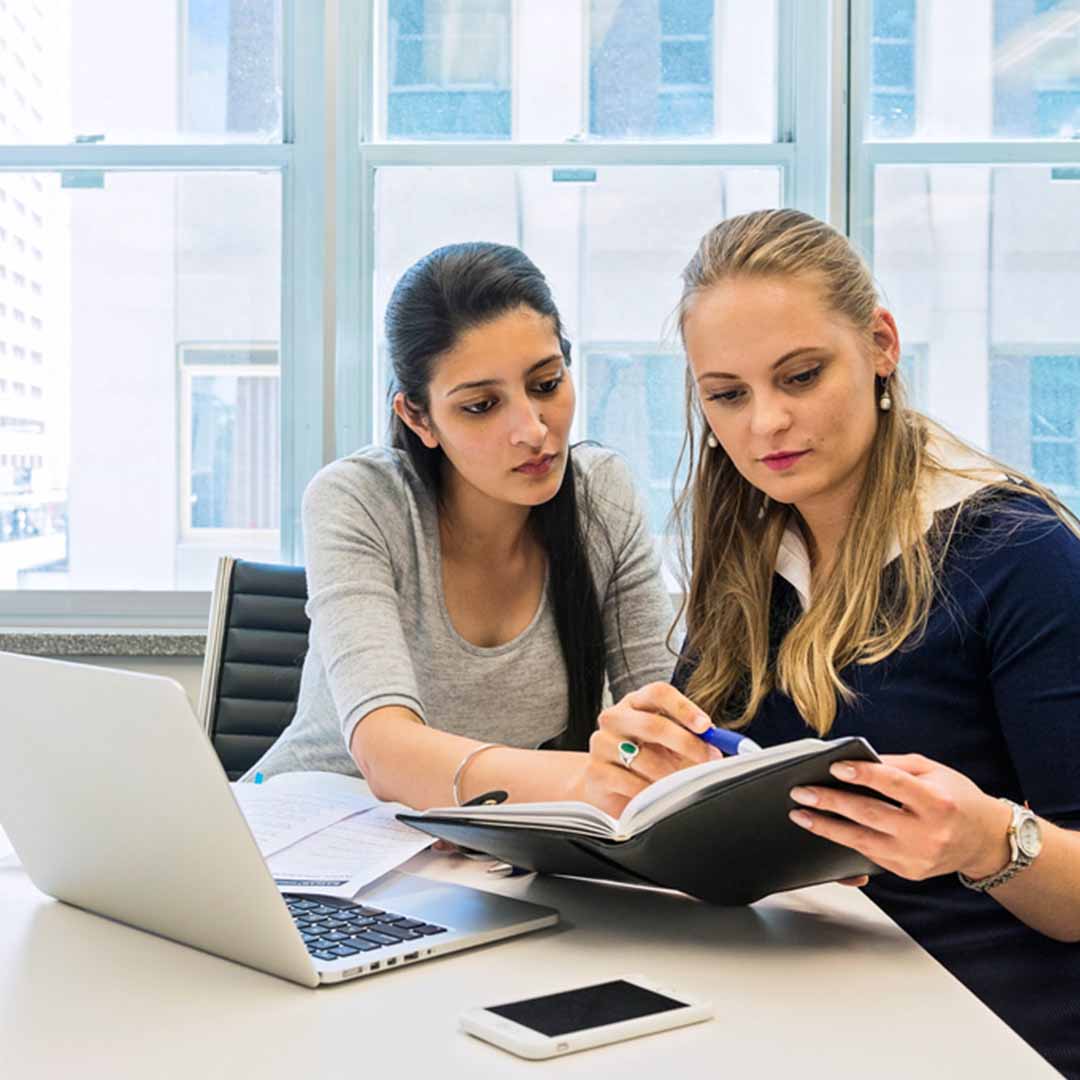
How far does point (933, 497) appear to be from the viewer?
1275mm

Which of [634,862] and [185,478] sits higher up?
[185,478]

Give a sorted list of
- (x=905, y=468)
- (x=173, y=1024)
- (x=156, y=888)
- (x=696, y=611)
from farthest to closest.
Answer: (x=696, y=611) → (x=905, y=468) → (x=156, y=888) → (x=173, y=1024)

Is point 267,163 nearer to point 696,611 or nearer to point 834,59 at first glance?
point 834,59

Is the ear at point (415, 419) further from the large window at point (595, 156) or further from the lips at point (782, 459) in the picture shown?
the large window at point (595, 156)

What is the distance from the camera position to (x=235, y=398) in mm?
2807

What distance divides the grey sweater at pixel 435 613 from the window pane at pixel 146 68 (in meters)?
1.30

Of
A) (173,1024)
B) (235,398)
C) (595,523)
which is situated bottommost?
(173,1024)

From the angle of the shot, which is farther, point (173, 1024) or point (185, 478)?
point (185, 478)

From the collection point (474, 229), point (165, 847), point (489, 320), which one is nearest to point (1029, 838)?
point (165, 847)

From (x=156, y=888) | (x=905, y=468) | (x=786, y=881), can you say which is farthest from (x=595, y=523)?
(x=156, y=888)

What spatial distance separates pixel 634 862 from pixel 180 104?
2.29m

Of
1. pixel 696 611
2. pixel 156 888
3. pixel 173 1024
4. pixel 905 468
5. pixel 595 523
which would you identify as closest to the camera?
pixel 173 1024

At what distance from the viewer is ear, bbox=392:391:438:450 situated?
1759mm

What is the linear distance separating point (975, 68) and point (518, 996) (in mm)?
2413
